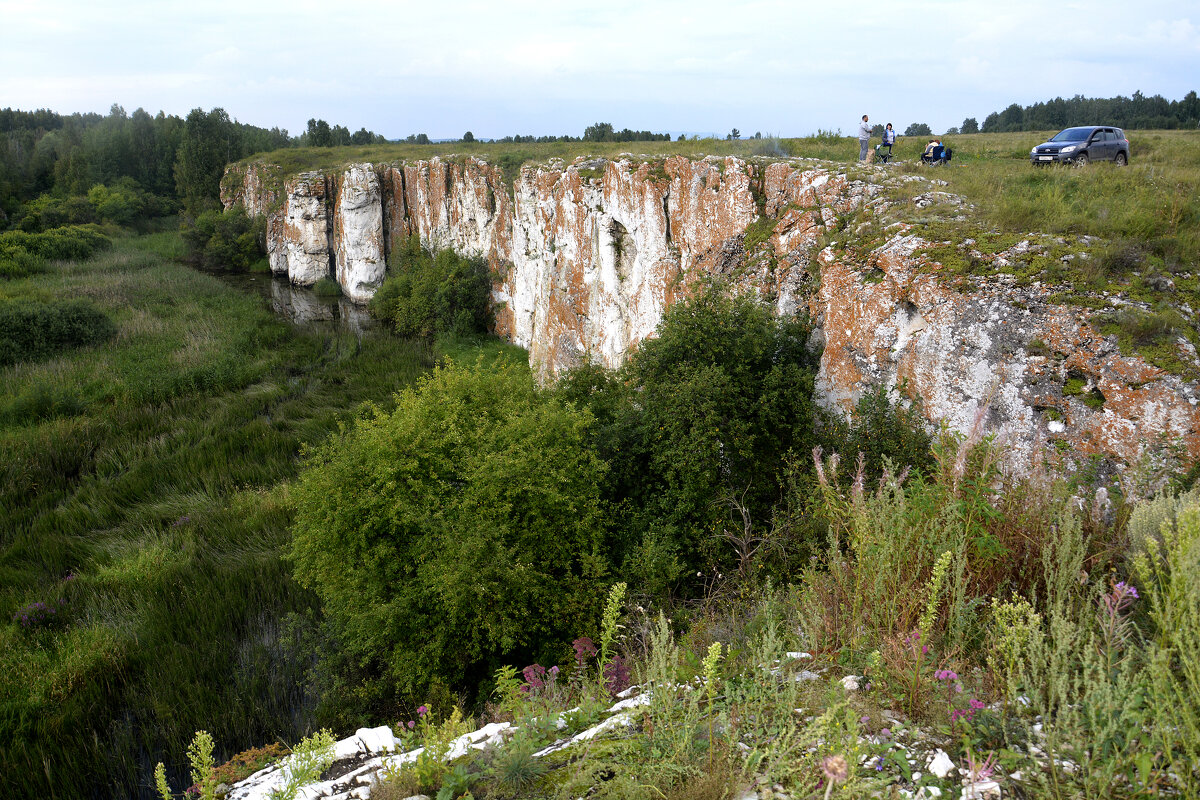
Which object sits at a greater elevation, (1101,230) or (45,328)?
(1101,230)

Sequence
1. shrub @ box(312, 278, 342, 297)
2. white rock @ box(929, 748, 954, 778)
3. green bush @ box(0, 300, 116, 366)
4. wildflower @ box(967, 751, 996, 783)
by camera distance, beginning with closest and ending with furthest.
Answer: wildflower @ box(967, 751, 996, 783) → white rock @ box(929, 748, 954, 778) → green bush @ box(0, 300, 116, 366) → shrub @ box(312, 278, 342, 297)

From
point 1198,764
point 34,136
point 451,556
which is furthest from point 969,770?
point 34,136

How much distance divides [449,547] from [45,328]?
82.1 feet

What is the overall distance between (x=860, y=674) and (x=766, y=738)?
87cm

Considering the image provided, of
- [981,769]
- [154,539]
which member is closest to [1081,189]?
[981,769]

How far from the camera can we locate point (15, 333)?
22.9 meters

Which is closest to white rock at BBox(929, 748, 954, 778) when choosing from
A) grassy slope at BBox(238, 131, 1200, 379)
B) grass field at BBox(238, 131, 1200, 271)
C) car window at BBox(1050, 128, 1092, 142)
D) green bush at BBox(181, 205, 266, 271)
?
grassy slope at BBox(238, 131, 1200, 379)

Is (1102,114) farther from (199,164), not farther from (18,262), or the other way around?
(199,164)

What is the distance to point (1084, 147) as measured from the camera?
46.9 feet

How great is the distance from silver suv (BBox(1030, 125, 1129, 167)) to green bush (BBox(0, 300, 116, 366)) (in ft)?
106

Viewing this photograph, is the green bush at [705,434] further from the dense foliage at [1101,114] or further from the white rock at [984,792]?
the dense foliage at [1101,114]

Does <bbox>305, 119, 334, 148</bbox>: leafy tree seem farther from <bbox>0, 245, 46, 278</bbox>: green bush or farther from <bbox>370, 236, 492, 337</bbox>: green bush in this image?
<bbox>370, 236, 492, 337</bbox>: green bush

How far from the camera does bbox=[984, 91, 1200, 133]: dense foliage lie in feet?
123

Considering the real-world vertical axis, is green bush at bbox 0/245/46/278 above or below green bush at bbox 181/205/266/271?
below
